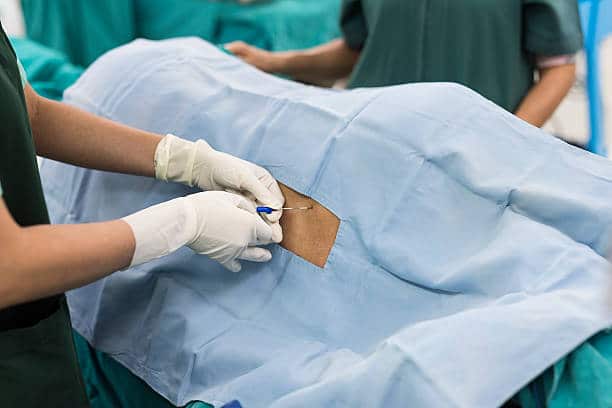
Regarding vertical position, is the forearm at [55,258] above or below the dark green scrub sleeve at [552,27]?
below

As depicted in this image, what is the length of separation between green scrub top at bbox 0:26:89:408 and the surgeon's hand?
1001 millimetres

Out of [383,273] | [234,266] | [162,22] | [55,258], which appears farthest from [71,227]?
[162,22]

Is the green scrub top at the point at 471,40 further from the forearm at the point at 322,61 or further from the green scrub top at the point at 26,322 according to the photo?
the green scrub top at the point at 26,322

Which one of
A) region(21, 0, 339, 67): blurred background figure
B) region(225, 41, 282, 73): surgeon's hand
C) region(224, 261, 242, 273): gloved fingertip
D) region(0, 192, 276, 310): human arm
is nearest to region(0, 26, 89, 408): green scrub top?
region(0, 192, 276, 310): human arm

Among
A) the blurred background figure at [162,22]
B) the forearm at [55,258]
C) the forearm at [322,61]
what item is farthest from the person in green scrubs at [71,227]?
the blurred background figure at [162,22]

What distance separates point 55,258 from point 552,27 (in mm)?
1271

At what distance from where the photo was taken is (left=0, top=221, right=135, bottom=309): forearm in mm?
850

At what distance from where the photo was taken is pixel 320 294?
3.68 ft

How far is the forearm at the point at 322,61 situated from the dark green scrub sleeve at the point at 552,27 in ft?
1.80

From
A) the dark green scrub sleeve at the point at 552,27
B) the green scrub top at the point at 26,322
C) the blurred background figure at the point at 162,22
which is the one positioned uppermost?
the dark green scrub sleeve at the point at 552,27

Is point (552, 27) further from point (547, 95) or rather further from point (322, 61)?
point (322, 61)

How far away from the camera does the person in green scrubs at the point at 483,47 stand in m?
1.68

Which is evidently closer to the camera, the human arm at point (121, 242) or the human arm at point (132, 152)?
the human arm at point (121, 242)

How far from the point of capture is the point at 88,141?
4.09 ft
